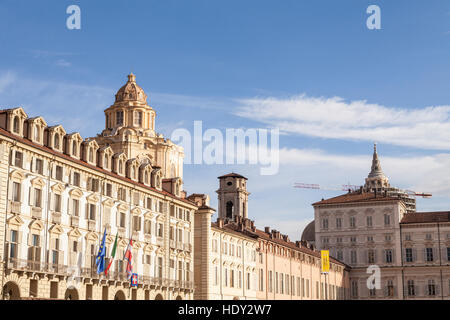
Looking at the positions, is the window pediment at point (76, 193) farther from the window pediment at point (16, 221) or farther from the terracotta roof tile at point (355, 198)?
the terracotta roof tile at point (355, 198)

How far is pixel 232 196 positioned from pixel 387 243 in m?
29.8

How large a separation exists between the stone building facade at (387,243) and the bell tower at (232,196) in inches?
627

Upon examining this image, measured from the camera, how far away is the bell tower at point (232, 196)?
411ft

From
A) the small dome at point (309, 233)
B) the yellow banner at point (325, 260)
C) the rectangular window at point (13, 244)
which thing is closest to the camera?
the rectangular window at point (13, 244)

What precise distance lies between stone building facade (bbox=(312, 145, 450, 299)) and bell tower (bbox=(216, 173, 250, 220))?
15924mm

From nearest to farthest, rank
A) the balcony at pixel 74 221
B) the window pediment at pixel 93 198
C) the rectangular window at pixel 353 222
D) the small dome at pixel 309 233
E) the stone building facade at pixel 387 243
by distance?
1. the balcony at pixel 74 221
2. the window pediment at pixel 93 198
3. the stone building facade at pixel 387 243
4. the rectangular window at pixel 353 222
5. the small dome at pixel 309 233

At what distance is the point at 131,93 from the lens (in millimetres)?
106000

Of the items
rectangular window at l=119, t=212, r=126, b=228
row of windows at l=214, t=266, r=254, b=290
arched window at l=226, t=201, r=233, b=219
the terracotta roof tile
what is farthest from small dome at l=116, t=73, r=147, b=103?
rectangular window at l=119, t=212, r=126, b=228

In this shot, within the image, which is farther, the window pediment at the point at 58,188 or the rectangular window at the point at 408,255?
the rectangular window at the point at 408,255

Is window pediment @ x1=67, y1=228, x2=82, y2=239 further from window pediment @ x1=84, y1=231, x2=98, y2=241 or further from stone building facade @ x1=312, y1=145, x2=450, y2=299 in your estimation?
stone building facade @ x1=312, y1=145, x2=450, y2=299

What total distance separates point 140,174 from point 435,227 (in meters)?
76.4

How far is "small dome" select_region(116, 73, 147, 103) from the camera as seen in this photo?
106m

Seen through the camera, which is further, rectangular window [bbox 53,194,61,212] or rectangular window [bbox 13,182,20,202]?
rectangular window [bbox 53,194,61,212]

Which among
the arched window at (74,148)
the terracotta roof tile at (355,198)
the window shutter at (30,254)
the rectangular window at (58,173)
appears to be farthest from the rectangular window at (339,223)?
the window shutter at (30,254)
